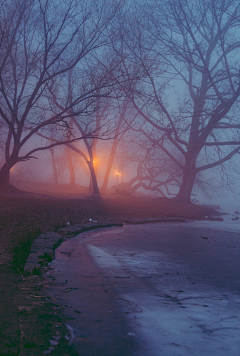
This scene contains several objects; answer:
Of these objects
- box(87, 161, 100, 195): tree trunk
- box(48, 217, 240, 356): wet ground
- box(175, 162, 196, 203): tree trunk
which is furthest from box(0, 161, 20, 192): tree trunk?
box(175, 162, 196, 203): tree trunk

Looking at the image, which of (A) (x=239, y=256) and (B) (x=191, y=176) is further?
(B) (x=191, y=176)

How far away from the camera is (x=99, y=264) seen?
3.62 metres

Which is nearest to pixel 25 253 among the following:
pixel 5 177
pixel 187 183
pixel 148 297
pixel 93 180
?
pixel 148 297

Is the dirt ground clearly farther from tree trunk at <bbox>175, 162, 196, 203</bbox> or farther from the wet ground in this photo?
tree trunk at <bbox>175, 162, 196, 203</bbox>

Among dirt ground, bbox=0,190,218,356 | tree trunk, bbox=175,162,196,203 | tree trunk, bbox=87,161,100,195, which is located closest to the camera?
dirt ground, bbox=0,190,218,356

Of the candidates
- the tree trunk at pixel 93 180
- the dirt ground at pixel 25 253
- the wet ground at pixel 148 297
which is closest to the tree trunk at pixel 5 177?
the dirt ground at pixel 25 253

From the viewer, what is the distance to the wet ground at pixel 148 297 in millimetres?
1829

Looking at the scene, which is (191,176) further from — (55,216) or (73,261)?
(73,261)

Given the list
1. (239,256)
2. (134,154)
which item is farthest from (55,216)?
(134,154)

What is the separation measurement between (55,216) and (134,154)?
17.1 metres

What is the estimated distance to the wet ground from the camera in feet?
6.00

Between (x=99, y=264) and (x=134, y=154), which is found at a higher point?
(x=134, y=154)

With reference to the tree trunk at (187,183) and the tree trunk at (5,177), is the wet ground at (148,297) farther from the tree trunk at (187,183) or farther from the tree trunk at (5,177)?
the tree trunk at (187,183)

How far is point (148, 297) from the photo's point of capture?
8.56 feet
